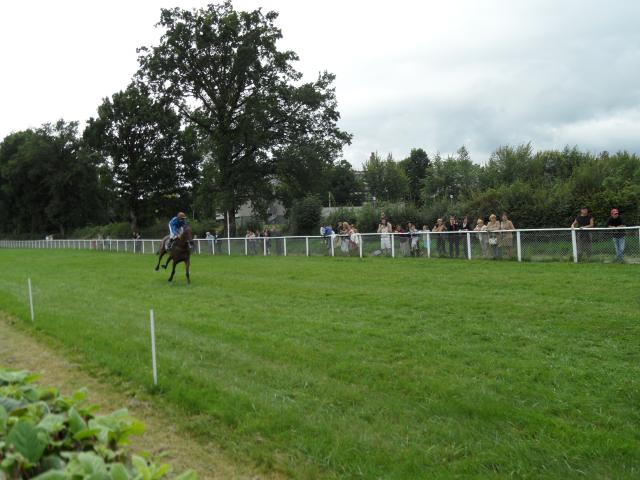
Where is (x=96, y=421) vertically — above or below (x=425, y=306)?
above

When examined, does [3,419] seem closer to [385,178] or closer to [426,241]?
[426,241]

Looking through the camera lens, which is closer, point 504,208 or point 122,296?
point 122,296

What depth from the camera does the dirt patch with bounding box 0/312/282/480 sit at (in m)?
4.45

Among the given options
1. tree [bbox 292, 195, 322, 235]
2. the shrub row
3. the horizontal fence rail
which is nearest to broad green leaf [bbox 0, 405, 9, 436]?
the shrub row

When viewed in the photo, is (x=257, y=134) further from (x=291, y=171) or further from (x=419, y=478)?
(x=419, y=478)

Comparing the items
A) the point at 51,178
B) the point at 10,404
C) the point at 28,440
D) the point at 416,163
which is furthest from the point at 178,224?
the point at 416,163

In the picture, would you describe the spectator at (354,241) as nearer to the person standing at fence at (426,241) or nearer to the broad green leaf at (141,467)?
the person standing at fence at (426,241)

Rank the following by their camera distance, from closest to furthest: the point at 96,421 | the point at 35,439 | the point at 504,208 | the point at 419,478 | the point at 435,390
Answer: the point at 35,439 → the point at 96,421 → the point at 419,478 → the point at 435,390 → the point at 504,208

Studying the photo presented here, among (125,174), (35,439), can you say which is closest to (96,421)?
(35,439)

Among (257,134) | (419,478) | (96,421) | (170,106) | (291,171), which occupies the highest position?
(170,106)

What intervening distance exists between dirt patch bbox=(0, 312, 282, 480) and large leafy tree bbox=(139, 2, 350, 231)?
31.5 m

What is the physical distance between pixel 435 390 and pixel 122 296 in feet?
36.5

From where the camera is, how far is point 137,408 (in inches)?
233

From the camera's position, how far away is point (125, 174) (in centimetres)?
6269
